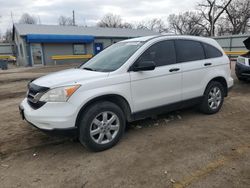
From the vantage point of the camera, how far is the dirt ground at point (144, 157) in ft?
10.3

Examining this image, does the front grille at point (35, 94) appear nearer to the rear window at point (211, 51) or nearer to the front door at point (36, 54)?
the rear window at point (211, 51)

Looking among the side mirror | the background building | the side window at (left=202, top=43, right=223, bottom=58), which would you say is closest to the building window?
the background building

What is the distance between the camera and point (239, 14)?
42.6 metres

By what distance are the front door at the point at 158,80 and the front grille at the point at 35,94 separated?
4.88 ft

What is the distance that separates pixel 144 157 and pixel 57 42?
24702mm

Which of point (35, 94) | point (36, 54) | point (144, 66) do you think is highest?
point (36, 54)

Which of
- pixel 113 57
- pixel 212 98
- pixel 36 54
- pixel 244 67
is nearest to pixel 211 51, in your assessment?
pixel 212 98

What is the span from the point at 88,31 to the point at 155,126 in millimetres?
26746

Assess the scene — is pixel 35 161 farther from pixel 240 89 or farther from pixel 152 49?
pixel 240 89

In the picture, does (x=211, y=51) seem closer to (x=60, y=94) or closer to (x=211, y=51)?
(x=211, y=51)

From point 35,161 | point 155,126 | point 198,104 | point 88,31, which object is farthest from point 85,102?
point 88,31

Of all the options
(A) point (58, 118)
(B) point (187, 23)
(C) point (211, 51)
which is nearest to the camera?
(A) point (58, 118)

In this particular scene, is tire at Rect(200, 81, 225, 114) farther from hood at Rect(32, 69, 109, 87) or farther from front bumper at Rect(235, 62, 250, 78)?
front bumper at Rect(235, 62, 250, 78)

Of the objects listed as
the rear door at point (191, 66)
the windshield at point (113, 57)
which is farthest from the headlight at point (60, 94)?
the rear door at point (191, 66)
